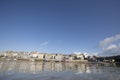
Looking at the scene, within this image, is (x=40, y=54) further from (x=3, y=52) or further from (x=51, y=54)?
(x=3, y=52)

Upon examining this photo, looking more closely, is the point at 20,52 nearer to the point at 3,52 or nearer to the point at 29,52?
the point at 29,52

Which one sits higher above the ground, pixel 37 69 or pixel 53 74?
pixel 37 69

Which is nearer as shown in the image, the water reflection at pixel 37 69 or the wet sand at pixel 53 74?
the wet sand at pixel 53 74

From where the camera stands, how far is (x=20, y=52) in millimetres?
171125

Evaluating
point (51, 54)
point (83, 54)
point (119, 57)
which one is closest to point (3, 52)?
point (51, 54)

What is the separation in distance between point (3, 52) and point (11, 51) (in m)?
11.8

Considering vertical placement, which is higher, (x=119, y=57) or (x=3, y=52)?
(x=3, y=52)

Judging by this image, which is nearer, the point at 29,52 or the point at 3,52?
the point at 3,52

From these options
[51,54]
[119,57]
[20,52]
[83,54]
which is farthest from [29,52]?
[119,57]

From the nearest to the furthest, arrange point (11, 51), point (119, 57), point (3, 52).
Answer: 1. point (119, 57)
2. point (3, 52)
3. point (11, 51)

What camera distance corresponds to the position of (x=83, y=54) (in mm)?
163625

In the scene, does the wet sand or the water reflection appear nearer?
the wet sand

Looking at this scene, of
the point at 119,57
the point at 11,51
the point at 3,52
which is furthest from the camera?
the point at 11,51

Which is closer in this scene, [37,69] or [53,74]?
[53,74]
